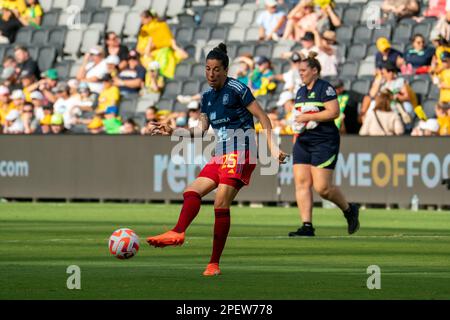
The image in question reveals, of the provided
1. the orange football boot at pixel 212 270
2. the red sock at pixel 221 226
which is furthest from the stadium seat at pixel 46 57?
the orange football boot at pixel 212 270

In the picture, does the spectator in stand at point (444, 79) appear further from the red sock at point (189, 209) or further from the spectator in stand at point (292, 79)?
the red sock at point (189, 209)

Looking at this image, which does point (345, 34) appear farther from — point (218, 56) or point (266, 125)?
point (218, 56)

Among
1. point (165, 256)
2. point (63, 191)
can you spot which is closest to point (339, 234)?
point (165, 256)

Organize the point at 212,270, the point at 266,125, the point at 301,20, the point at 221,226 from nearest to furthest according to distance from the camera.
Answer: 1. the point at 212,270
2. the point at 221,226
3. the point at 266,125
4. the point at 301,20

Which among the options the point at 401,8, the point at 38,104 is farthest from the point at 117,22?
the point at 401,8

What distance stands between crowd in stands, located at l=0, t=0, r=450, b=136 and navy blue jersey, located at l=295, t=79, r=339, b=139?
7.33m

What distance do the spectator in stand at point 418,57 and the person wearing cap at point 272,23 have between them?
4.14m

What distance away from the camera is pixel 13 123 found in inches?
1284

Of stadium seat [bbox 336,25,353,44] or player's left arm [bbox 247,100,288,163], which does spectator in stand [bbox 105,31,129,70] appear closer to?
stadium seat [bbox 336,25,353,44]

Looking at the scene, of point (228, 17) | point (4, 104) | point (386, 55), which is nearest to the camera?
point (386, 55)

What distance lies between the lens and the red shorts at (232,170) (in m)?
14.1

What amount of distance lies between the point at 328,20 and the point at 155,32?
4.51m

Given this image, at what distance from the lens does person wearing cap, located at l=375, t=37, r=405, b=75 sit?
1129 inches

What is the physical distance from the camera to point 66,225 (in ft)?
71.9
